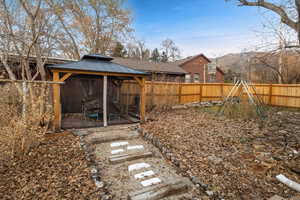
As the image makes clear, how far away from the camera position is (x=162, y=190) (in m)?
2.50

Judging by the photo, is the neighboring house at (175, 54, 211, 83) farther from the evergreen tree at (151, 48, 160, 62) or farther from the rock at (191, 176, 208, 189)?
the rock at (191, 176, 208, 189)

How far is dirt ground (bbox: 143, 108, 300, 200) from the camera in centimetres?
282

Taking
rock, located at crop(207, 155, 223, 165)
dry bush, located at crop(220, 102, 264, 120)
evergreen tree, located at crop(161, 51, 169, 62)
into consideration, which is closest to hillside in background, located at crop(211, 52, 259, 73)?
dry bush, located at crop(220, 102, 264, 120)

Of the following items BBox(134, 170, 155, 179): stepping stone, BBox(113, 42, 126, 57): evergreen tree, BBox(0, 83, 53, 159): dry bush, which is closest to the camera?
BBox(134, 170, 155, 179): stepping stone

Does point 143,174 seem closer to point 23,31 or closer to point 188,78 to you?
point 23,31

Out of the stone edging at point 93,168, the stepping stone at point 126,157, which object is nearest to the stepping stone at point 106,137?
the stone edging at point 93,168

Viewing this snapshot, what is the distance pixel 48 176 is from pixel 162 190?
218 cm

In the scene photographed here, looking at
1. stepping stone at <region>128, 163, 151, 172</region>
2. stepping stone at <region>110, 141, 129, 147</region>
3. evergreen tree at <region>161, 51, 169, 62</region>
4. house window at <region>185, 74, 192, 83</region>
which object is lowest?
stepping stone at <region>128, 163, 151, 172</region>

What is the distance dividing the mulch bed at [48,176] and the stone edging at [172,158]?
5.76 feet

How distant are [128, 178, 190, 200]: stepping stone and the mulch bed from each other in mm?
669

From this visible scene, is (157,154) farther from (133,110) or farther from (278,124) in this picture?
(278,124)

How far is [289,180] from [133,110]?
6.66m

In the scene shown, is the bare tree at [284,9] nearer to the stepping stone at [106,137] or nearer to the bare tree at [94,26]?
the stepping stone at [106,137]

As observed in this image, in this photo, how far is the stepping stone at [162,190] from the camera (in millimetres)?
2366
